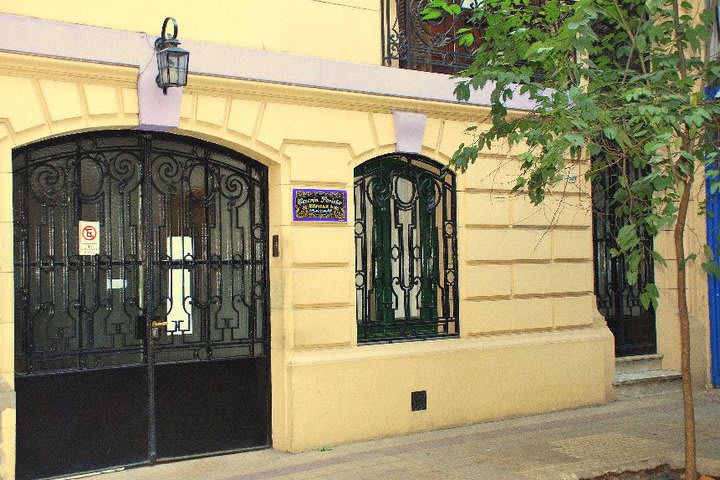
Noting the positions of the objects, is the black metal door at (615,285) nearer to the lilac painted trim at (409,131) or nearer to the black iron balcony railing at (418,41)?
the black iron balcony railing at (418,41)

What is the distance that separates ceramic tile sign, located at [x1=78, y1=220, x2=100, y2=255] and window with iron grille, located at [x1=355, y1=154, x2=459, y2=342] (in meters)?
2.81

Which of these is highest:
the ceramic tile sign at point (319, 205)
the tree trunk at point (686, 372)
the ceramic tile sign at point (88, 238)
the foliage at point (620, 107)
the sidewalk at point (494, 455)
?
the foliage at point (620, 107)

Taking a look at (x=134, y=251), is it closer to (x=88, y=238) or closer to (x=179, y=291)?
(x=88, y=238)

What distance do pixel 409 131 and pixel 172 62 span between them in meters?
2.96

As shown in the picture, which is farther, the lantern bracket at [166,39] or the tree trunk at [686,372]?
Result: the lantern bracket at [166,39]

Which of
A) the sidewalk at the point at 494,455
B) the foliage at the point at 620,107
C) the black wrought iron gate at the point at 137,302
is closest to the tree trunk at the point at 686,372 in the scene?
the foliage at the point at 620,107

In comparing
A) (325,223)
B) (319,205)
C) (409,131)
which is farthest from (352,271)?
(409,131)

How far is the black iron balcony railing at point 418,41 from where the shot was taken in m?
9.64

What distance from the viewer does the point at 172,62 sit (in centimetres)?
754

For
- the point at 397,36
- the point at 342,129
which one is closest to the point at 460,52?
the point at 397,36

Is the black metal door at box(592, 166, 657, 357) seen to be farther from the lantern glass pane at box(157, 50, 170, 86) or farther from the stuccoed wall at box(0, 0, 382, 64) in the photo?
the lantern glass pane at box(157, 50, 170, 86)

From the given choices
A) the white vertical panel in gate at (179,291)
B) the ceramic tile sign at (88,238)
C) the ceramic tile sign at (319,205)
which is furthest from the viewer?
the ceramic tile sign at (319,205)

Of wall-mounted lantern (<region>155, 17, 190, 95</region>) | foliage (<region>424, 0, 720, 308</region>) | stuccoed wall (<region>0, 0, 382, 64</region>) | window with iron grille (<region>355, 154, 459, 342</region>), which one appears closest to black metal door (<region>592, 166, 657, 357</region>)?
window with iron grille (<region>355, 154, 459, 342</region>)

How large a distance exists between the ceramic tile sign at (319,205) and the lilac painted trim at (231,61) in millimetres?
1059
